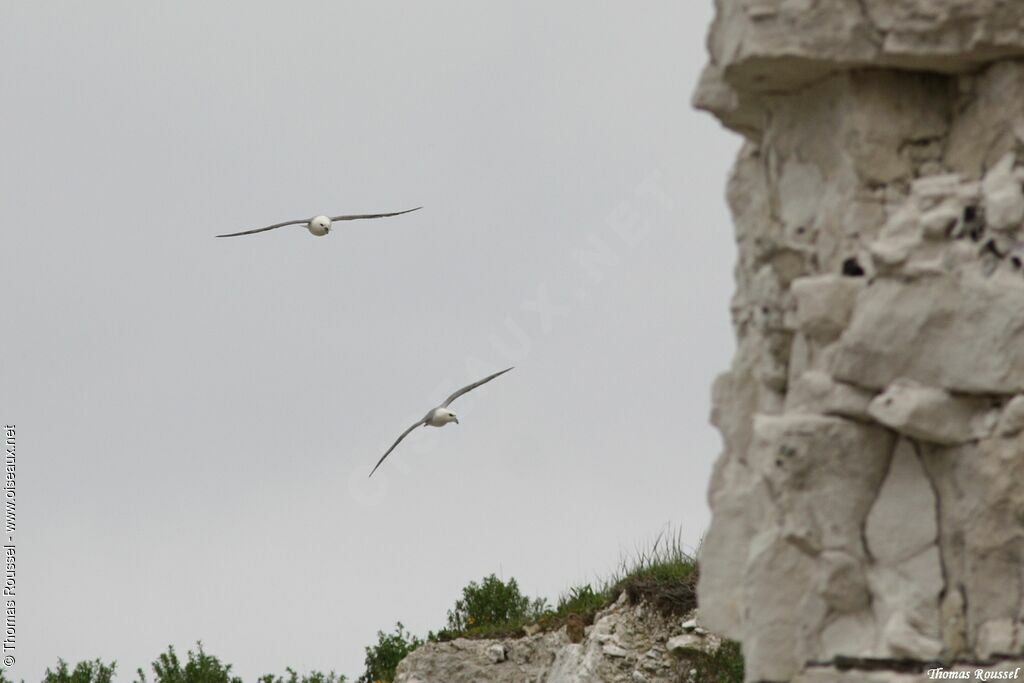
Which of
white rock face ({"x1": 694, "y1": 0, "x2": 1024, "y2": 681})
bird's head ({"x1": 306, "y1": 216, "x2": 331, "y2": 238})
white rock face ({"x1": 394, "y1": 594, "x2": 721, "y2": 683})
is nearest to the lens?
white rock face ({"x1": 694, "y1": 0, "x2": 1024, "y2": 681})

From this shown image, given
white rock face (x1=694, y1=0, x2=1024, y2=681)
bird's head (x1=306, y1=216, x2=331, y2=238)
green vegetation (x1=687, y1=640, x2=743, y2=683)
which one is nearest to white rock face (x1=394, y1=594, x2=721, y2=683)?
green vegetation (x1=687, y1=640, x2=743, y2=683)

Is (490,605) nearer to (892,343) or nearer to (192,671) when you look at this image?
(192,671)

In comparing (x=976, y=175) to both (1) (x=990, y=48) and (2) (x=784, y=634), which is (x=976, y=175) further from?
(2) (x=784, y=634)

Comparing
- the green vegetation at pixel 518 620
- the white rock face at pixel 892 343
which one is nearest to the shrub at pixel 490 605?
the green vegetation at pixel 518 620

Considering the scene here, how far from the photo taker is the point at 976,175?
8.36 meters

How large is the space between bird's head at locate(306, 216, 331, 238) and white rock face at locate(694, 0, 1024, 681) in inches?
606

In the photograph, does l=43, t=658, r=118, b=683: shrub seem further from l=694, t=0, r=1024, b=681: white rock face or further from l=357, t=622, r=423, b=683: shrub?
l=694, t=0, r=1024, b=681: white rock face

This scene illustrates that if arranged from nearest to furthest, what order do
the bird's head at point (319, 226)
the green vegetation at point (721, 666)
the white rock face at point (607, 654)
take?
the green vegetation at point (721, 666) → the white rock face at point (607, 654) → the bird's head at point (319, 226)

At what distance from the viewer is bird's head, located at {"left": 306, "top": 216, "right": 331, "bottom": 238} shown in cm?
2375

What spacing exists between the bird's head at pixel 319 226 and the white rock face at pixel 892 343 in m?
15.4

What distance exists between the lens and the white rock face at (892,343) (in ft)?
26.6

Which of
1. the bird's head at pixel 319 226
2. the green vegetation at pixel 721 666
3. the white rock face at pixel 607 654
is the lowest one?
the green vegetation at pixel 721 666

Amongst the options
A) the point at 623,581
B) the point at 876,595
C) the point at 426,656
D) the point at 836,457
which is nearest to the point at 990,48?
the point at 836,457

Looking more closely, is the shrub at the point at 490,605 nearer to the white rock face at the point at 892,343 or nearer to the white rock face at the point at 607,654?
the white rock face at the point at 607,654
